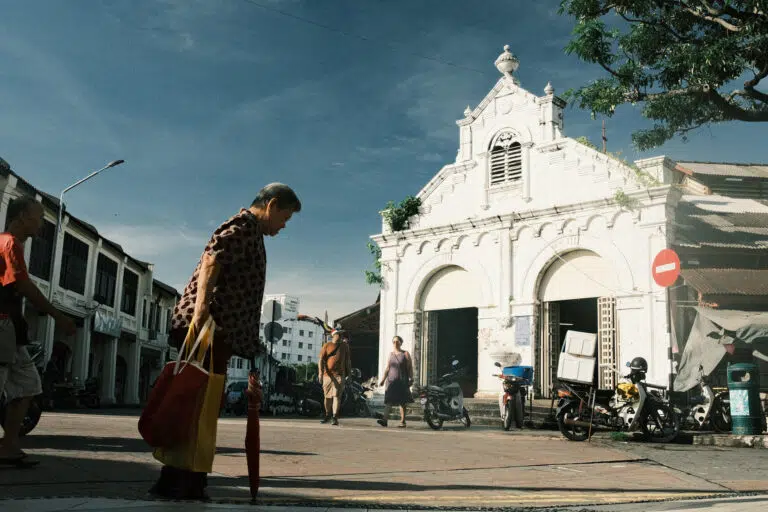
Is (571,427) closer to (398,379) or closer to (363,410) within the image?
(398,379)

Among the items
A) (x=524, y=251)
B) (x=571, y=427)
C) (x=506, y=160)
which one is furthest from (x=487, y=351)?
(x=571, y=427)

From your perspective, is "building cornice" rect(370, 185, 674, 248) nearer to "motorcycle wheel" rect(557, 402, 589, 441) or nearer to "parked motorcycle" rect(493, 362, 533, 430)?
"parked motorcycle" rect(493, 362, 533, 430)

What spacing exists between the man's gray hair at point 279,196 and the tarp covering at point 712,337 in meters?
11.8

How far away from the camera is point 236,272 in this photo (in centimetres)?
385

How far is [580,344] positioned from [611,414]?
3.97 feet

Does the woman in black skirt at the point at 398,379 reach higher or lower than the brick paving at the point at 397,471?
higher

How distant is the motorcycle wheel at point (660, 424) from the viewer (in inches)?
431

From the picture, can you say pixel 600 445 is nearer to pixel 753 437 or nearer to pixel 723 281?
pixel 753 437

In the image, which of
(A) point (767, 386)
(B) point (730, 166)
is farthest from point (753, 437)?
(B) point (730, 166)

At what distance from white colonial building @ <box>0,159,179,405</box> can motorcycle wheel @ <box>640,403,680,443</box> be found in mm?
17513

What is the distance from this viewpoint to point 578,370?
11281 mm

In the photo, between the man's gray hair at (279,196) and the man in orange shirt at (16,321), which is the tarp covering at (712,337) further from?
the man in orange shirt at (16,321)

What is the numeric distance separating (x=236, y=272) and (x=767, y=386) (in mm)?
14586

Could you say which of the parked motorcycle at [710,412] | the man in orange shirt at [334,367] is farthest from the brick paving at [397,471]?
the man in orange shirt at [334,367]
